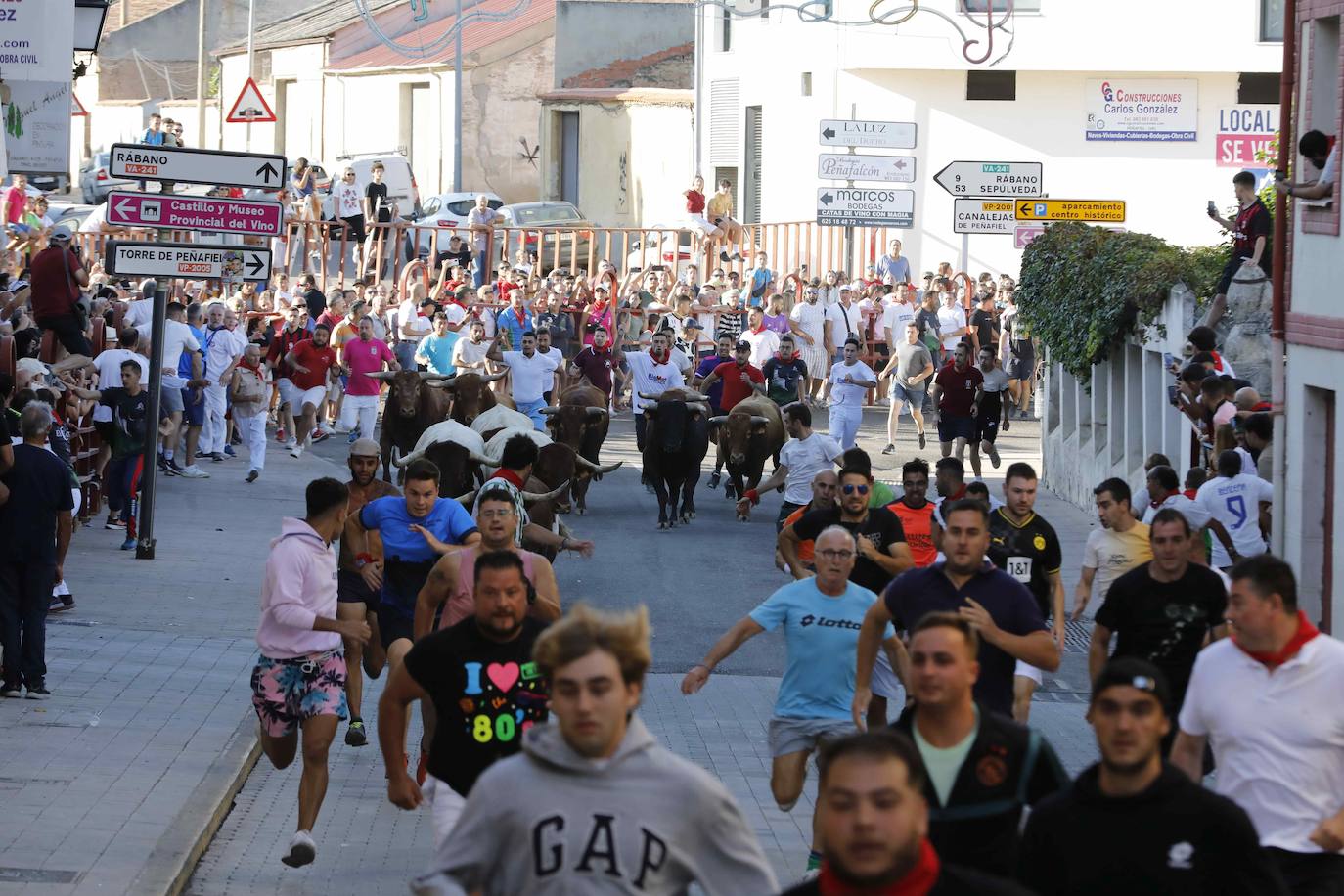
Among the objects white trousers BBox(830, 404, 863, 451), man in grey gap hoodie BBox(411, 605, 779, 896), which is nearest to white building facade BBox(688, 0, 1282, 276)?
white trousers BBox(830, 404, 863, 451)

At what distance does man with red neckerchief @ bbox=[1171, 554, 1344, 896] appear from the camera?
646 cm

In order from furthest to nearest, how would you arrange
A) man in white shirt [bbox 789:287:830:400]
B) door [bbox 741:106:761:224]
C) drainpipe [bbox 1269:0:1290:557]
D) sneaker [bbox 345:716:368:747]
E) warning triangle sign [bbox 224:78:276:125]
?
door [bbox 741:106:761:224]
man in white shirt [bbox 789:287:830:400]
warning triangle sign [bbox 224:78:276:125]
drainpipe [bbox 1269:0:1290:557]
sneaker [bbox 345:716:368:747]

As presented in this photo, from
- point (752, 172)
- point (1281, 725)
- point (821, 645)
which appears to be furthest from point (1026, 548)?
point (752, 172)

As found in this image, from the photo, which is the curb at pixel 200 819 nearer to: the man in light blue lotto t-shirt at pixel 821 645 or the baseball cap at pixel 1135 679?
the man in light blue lotto t-shirt at pixel 821 645

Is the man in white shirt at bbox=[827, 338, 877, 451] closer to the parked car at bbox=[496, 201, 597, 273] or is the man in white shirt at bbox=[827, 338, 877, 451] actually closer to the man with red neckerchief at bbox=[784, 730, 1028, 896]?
the parked car at bbox=[496, 201, 597, 273]

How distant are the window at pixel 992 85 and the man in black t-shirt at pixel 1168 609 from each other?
32.4 meters

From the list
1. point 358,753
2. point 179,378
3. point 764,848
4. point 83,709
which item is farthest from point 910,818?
point 179,378

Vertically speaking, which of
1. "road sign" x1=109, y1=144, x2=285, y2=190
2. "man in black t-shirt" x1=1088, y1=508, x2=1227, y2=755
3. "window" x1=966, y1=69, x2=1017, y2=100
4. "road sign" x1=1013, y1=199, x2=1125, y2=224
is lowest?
"man in black t-shirt" x1=1088, y1=508, x2=1227, y2=755

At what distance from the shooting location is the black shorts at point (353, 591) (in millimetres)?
11281

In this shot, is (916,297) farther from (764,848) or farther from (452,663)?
(452,663)

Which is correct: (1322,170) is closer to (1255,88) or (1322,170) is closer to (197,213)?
(197,213)

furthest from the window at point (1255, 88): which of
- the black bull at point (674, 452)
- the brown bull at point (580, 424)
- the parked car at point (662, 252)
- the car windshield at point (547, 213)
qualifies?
the black bull at point (674, 452)

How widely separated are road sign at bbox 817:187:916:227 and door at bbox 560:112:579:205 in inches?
1034

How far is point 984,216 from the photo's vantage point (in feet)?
86.2
